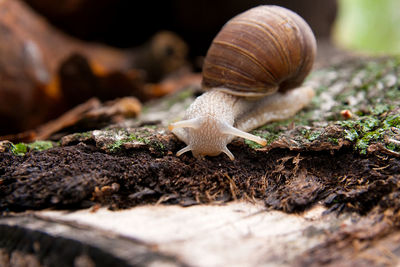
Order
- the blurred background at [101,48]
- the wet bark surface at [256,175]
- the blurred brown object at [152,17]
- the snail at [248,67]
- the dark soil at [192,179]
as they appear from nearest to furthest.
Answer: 1. the wet bark surface at [256,175]
2. the dark soil at [192,179]
3. the snail at [248,67]
4. the blurred background at [101,48]
5. the blurred brown object at [152,17]

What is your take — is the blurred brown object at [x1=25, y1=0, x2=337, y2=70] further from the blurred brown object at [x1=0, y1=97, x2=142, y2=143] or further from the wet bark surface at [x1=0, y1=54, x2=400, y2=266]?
the wet bark surface at [x1=0, y1=54, x2=400, y2=266]

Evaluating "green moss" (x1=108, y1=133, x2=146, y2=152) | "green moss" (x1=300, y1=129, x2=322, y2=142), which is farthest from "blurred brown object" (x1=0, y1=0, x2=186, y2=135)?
"green moss" (x1=300, y1=129, x2=322, y2=142)

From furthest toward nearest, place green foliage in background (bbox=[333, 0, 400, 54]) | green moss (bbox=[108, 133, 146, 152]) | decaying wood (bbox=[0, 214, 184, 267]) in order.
Answer: green foliage in background (bbox=[333, 0, 400, 54]) < green moss (bbox=[108, 133, 146, 152]) < decaying wood (bbox=[0, 214, 184, 267])

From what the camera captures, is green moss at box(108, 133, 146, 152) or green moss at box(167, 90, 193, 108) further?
green moss at box(167, 90, 193, 108)

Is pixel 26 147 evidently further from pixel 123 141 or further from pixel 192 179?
pixel 192 179

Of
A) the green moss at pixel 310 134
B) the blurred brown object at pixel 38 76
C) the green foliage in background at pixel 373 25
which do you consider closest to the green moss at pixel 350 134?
the green moss at pixel 310 134

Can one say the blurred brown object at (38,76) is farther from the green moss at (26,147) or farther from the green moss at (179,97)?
the green moss at (26,147)

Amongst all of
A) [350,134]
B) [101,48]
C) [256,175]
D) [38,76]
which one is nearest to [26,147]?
[256,175]

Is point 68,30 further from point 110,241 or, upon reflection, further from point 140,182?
point 110,241
